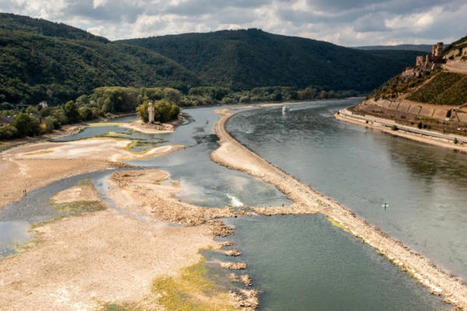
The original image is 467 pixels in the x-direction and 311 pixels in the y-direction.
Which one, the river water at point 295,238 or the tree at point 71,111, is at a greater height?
the tree at point 71,111

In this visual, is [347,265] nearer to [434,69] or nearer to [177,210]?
[177,210]

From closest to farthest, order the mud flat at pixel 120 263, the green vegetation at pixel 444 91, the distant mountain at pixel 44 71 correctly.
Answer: the mud flat at pixel 120 263
the green vegetation at pixel 444 91
the distant mountain at pixel 44 71

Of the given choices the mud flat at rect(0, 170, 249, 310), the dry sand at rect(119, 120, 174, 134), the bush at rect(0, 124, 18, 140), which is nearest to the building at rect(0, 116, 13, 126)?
the bush at rect(0, 124, 18, 140)

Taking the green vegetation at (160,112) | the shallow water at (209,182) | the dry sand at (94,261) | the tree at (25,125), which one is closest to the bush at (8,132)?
the tree at (25,125)

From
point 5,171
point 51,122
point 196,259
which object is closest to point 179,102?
point 51,122

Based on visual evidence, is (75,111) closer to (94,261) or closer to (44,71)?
(44,71)

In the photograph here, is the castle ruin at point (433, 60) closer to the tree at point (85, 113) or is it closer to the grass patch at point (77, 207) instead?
the tree at point (85, 113)
